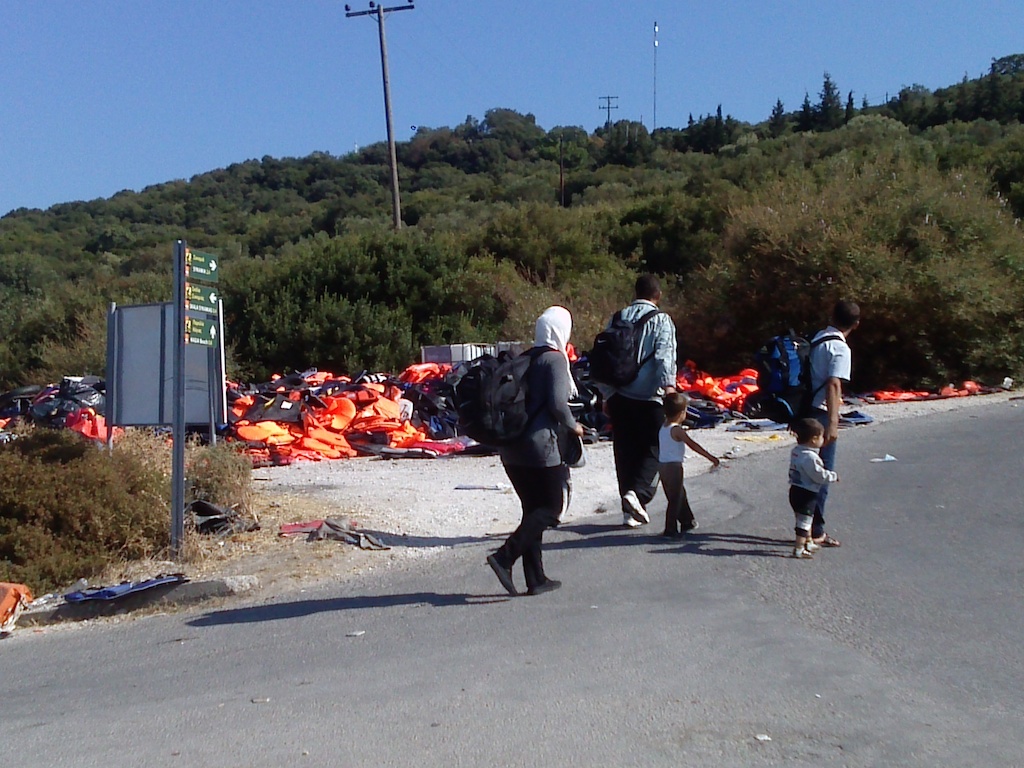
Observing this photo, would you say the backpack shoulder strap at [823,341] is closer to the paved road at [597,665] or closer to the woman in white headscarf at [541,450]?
the paved road at [597,665]

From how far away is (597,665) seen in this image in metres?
5.59

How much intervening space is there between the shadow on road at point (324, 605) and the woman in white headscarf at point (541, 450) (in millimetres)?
428

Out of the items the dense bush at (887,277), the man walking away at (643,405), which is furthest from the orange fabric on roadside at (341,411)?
the dense bush at (887,277)

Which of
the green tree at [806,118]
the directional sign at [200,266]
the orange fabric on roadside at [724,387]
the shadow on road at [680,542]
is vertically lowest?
the shadow on road at [680,542]

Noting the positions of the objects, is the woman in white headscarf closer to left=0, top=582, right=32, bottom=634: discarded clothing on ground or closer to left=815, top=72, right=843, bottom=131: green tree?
left=0, top=582, right=32, bottom=634: discarded clothing on ground

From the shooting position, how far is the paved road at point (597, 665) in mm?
4594

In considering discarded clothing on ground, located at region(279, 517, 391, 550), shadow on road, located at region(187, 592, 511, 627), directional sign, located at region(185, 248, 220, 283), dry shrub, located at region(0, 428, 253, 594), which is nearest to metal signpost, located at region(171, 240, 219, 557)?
directional sign, located at region(185, 248, 220, 283)

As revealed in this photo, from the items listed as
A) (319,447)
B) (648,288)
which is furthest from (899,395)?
(648,288)

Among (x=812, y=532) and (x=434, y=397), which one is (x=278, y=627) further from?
(x=434, y=397)

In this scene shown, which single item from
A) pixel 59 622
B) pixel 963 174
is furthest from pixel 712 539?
pixel 963 174

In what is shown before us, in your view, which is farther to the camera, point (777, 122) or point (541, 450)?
point (777, 122)

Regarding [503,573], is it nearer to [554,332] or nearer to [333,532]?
[554,332]

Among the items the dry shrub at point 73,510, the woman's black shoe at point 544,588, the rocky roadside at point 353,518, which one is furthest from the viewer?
the dry shrub at point 73,510

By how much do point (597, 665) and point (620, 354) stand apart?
3.33m
